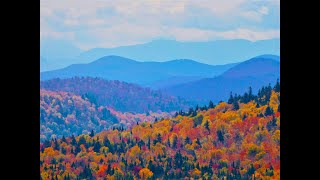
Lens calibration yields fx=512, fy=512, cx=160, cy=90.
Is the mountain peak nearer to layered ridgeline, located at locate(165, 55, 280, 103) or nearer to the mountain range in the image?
the mountain range

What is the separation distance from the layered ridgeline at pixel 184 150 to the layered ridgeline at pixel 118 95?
0.79 feet

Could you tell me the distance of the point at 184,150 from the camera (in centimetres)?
729

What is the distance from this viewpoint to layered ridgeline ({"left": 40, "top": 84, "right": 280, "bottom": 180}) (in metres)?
7.04

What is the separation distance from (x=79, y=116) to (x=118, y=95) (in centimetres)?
62

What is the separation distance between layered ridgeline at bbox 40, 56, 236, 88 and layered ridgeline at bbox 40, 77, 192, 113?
10cm

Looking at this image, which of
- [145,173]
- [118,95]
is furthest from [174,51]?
[145,173]

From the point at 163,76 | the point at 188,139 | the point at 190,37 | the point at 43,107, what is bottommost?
the point at 188,139

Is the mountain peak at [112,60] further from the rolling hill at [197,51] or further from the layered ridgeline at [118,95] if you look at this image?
the layered ridgeline at [118,95]

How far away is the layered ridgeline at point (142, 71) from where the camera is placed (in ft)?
21.4

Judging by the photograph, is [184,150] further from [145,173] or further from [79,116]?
[79,116]
